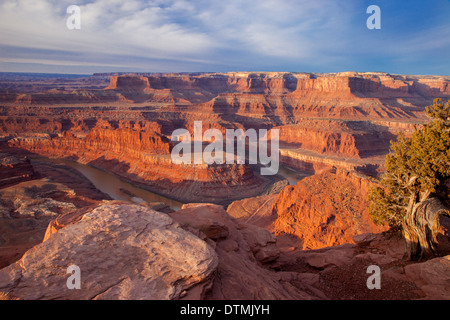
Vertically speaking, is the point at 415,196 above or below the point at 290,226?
above

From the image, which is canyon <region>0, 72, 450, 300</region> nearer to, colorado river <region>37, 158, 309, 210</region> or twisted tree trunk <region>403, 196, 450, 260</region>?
twisted tree trunk <region>403, 196, 450, 260</region>

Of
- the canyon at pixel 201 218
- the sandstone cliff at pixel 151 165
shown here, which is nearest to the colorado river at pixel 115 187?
the canyon at pixel 201 218

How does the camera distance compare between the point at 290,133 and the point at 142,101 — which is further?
the point at 142,101

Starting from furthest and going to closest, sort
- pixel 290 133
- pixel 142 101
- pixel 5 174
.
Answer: pixel 142 101, pixel 290 133, pixel 5 174

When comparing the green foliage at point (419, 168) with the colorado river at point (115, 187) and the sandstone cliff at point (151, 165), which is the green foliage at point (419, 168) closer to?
the sandstone cliff at point (151, 165)

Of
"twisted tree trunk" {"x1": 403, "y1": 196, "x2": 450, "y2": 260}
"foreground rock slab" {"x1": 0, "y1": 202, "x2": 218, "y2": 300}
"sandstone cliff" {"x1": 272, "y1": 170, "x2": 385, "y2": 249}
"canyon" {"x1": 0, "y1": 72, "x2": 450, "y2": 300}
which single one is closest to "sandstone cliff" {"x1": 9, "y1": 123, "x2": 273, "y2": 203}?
"canyon" {"x1": 0, "y1": 72, "x2": 450, "y2": 300}

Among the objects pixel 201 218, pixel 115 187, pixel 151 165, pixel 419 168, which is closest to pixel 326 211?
pixel 419 168

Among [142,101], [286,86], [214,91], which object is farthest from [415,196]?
[214,91]
